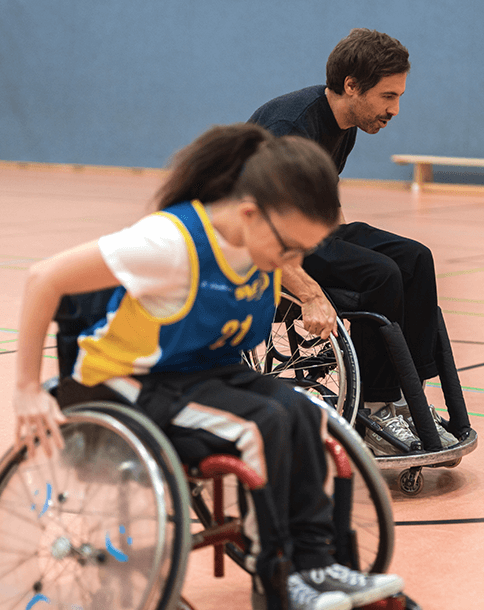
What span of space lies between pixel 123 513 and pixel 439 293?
11.2ft

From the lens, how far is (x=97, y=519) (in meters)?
1.18

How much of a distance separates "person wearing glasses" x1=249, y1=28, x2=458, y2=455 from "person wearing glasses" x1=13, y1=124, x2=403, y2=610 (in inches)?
27.6

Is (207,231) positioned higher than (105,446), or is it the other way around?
(207,231)

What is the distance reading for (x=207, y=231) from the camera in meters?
1.23

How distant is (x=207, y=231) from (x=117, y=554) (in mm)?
451

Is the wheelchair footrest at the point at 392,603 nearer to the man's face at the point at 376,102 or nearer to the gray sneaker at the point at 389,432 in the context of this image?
the gray sneaker at the point at 389,432

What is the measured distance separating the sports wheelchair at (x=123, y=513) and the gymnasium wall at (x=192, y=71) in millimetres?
8431

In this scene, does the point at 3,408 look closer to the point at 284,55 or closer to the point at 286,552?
the point at 286,552

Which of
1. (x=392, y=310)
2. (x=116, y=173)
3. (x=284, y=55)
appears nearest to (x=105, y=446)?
(x=392, y=310)

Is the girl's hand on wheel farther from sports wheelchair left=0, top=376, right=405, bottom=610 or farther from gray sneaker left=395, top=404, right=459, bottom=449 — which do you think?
gray sneaker left=395, top=404, right=459, bottom=449

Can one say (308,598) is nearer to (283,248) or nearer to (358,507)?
(358,507)

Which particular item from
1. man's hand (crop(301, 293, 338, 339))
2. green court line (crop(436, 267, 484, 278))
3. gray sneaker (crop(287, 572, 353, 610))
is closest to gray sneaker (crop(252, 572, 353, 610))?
gray sneaker (crop(287, 572, 353, 610))

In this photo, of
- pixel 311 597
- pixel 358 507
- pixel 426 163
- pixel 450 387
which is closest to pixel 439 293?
pixel 450 387

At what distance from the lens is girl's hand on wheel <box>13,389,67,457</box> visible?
3.92 feet
